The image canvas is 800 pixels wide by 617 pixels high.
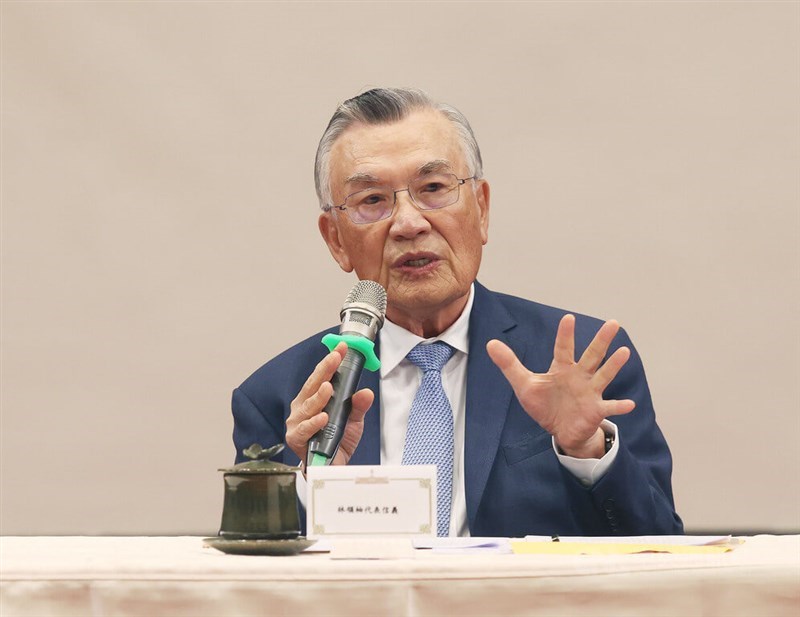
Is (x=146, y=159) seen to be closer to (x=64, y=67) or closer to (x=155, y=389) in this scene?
(x=64, y=67)

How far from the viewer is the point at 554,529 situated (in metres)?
2.19

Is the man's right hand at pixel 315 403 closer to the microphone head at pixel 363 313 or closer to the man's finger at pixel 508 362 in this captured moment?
the microphone head at pixel 363 313

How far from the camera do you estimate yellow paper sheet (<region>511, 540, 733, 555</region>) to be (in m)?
1.29

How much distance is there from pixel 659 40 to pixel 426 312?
127 cm

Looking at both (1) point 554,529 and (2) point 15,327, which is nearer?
(1) point 554,529

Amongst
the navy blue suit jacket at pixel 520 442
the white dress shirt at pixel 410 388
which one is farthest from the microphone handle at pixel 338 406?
the white dress shirt at pixel 410 388

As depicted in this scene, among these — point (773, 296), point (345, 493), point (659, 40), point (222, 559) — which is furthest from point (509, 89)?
point (222, 559)

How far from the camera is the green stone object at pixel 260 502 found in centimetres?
133

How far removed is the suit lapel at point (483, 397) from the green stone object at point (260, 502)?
2.92 ft

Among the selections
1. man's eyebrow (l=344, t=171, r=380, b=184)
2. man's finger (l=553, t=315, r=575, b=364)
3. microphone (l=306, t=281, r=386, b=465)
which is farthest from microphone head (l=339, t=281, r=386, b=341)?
man's eyebrow (l=344, t=171, r=380, b=184)

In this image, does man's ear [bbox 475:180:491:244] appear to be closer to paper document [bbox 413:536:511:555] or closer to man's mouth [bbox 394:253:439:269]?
man's mouth [bbox 394:253:439:269]

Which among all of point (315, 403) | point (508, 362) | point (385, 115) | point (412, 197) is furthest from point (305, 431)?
point (385, 115)

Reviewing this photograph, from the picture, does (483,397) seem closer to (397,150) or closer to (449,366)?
(449,366)

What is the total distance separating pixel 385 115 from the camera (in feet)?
8.58
